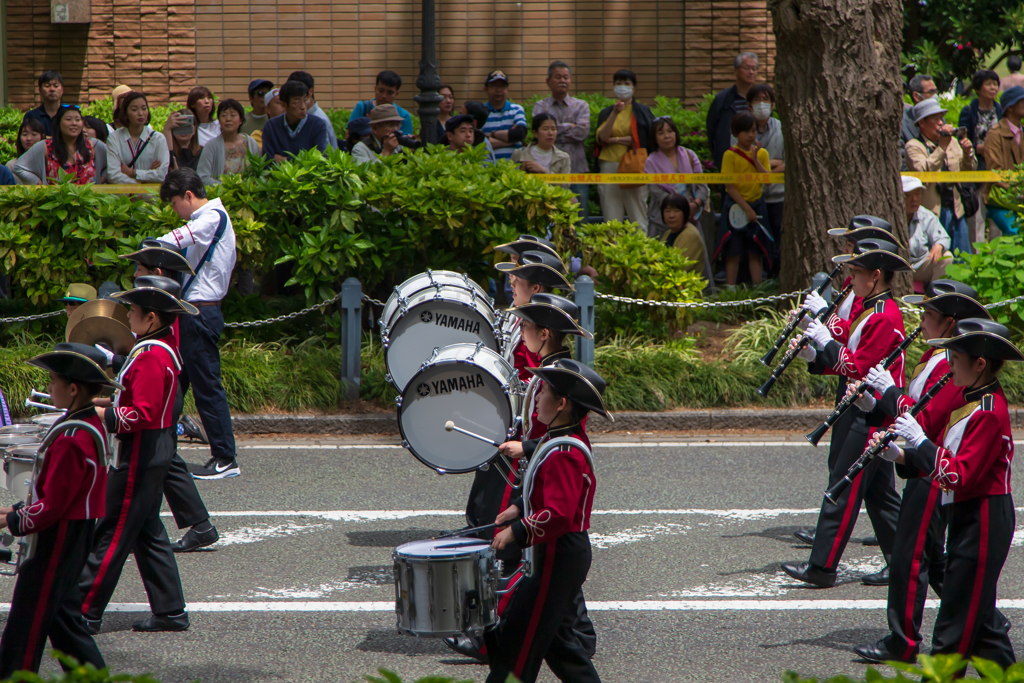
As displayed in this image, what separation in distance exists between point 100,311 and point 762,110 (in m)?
8.57

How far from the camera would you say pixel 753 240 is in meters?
12.8

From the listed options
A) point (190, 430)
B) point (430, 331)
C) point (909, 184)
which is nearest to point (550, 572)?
point (430, 331)

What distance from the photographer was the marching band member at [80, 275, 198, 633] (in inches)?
220

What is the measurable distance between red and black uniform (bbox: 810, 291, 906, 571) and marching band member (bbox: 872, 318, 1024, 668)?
1.36 metres

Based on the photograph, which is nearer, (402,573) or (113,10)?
(402,573)

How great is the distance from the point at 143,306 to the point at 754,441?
17.8ft

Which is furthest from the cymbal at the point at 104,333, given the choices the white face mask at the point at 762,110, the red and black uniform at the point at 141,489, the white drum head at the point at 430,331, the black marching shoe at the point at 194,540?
the white face mask at the point at 762,110

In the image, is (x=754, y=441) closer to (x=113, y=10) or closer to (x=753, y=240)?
(x=753, y=240)

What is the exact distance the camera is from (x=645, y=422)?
9.97m

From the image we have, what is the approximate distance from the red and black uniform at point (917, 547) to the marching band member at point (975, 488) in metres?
0.32

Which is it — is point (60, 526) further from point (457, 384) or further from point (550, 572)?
point (457, 384)

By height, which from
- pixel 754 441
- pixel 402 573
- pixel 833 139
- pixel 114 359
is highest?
pixel 833 139

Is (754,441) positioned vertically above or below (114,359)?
below

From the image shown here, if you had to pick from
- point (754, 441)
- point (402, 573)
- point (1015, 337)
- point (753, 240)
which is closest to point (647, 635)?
point (402, 573)
